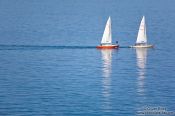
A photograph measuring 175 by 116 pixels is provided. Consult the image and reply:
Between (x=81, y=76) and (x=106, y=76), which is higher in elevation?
(x=81, y=76)

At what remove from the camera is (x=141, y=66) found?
137250 mm

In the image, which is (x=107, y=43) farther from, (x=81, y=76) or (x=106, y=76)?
(x=81, y=76)

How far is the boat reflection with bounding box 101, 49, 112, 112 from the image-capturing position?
340 feet

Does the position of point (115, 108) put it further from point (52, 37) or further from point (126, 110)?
point (52, 37)

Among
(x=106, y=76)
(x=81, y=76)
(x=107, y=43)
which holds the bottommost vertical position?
(x=106, y=76)

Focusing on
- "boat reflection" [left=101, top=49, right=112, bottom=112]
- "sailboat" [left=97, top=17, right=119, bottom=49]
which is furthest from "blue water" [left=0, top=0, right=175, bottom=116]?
"sailboat" [left=97, top=17, right=119, bottom=49]

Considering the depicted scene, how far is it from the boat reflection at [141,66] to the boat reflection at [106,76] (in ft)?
12.5

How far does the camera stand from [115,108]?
331 ft

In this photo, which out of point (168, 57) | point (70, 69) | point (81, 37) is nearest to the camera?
point (70, 69)

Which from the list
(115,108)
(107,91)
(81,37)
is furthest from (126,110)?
(81,37)

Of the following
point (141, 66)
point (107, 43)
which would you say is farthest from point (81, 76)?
point (107, 43)

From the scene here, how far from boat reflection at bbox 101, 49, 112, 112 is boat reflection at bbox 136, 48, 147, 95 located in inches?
150

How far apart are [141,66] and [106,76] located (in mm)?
12879

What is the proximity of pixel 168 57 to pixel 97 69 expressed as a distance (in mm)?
17936
